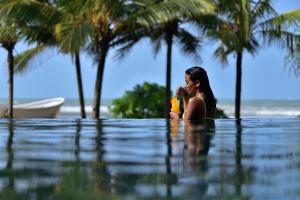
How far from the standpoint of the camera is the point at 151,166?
10.7ft

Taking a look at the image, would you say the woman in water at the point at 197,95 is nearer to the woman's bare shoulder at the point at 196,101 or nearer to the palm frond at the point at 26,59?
the woman's bare shoulder at the point at 196,101

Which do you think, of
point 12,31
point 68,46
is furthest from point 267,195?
point 12,31

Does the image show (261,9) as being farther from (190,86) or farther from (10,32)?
(190,86)

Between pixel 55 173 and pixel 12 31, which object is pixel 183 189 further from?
pixel 12 31

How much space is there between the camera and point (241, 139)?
4809 mm

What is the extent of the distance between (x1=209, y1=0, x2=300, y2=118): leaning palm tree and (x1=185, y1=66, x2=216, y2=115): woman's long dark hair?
36.5 feet

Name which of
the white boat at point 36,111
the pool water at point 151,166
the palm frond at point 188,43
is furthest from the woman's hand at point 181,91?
the white boat at point 36,111

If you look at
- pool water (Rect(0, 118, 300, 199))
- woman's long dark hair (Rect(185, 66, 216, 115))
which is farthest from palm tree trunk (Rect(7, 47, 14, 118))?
pool water (Rect(0, 118, 300, 199))

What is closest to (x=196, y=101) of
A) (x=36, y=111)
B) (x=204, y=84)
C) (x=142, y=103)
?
(x=204, y=84)

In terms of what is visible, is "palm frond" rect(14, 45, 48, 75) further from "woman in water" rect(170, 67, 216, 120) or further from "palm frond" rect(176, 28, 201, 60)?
"woman in water" rect(170, 67, 216, 120)

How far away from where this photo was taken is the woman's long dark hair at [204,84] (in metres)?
7.07

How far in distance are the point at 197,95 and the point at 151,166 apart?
380 centimetres

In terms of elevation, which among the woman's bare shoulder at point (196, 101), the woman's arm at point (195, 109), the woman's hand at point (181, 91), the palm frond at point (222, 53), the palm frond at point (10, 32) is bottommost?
the woman's arm at point (195, 109)

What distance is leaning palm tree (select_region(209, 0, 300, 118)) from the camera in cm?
1828
